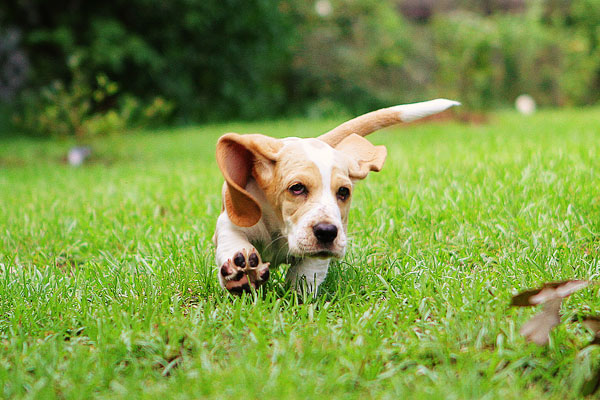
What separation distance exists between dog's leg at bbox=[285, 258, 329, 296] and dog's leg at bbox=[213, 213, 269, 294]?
0.75ft

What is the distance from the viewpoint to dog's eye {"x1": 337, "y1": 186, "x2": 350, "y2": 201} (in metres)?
2.56

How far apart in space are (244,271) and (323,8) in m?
19.1

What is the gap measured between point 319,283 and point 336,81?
59.6 feet

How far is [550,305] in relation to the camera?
1.97 m

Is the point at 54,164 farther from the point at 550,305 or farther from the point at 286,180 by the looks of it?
the point at 550,305

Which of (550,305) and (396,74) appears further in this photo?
(396,74)

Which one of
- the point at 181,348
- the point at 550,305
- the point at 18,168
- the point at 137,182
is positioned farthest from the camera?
the point at 18,168

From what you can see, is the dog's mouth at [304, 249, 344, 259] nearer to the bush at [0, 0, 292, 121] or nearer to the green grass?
the green grass

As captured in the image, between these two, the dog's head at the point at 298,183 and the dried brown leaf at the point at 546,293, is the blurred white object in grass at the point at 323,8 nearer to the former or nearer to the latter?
the dog's head at the point at 298,183

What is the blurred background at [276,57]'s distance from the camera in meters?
13.7

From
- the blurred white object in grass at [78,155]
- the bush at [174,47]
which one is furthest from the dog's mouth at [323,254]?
the bush at [174,47]

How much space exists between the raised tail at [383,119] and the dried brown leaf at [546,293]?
50.8 inches

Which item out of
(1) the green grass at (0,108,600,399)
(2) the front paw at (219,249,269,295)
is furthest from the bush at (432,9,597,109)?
(2) the front paw at (219,249,269,295)

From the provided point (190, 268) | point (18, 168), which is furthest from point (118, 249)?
point (18, 168)
